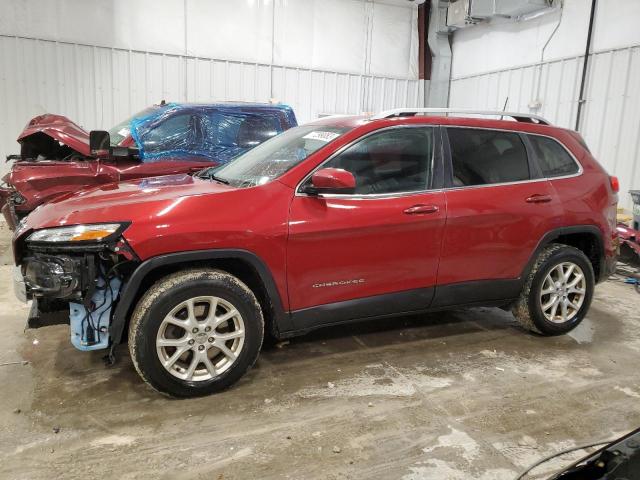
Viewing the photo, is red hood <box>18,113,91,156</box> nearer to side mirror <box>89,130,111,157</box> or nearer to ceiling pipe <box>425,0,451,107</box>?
side mirror <box>89,130,111,157</box>

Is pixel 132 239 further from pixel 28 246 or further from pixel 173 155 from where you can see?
pixel 173 155

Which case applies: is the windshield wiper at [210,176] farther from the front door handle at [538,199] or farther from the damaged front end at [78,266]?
the front door handle at [538,199]

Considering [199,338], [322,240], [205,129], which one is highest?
[205,129]

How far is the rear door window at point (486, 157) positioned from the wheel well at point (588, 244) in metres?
0.75

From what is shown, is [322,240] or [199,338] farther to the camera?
[322,240]

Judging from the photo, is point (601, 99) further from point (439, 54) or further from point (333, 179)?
point (333, 179)

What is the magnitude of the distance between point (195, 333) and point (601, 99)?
25.2 ft

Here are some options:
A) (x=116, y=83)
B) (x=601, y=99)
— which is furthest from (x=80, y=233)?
(x=601, y=99)

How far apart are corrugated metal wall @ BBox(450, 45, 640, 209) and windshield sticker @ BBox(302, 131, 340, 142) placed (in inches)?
226

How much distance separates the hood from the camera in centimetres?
259

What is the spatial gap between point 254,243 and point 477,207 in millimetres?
1560

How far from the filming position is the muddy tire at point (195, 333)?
8.65ft

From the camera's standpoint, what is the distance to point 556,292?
3818 mm

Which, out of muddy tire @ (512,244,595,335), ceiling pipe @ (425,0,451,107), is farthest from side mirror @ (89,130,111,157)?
ceiling pipe @ (425,0,451,107)
